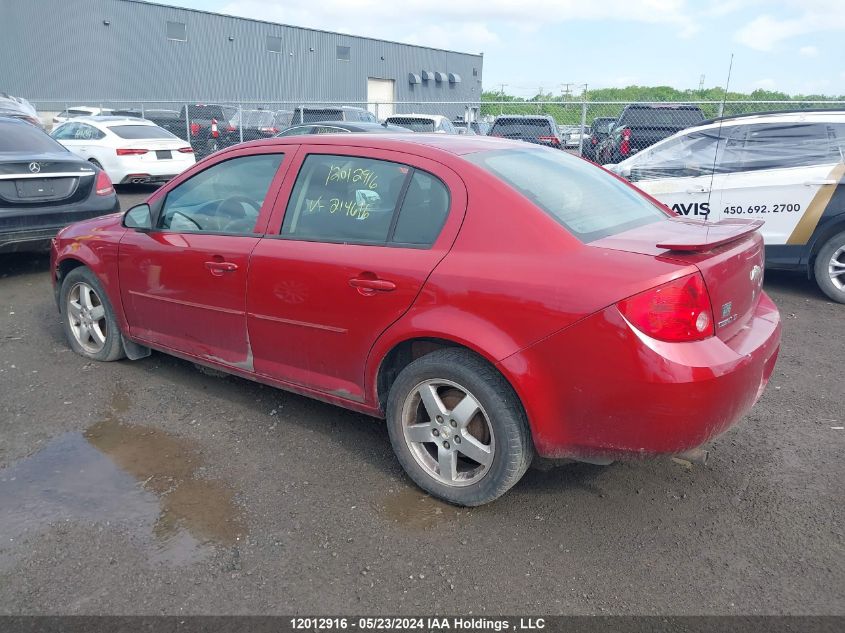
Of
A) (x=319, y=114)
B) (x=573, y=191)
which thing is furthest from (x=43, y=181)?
(x=319, y=114)

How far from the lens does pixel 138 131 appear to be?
13586 mm

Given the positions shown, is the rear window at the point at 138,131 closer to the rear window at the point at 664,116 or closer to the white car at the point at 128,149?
the white car at the point at 128,149

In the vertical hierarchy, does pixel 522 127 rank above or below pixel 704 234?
below

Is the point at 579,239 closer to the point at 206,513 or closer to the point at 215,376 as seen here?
the point at 206,513

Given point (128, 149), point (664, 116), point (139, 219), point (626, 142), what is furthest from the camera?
point (128, 149)

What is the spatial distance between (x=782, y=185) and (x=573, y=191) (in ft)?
14.3

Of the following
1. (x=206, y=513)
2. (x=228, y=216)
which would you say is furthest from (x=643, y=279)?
(x=228, y=216)

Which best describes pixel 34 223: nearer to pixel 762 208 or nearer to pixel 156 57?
pixel 762 208

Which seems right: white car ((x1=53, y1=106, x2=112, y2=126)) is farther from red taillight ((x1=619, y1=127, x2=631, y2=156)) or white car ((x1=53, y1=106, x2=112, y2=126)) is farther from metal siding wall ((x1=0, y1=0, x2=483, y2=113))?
red taillight ((x1=619, y1=127, x2=631, y2=156))

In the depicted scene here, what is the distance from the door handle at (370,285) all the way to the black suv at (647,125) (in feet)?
31.9

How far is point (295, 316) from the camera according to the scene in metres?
3.47

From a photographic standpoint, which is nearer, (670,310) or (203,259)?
(670,310)

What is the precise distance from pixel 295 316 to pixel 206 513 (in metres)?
1.03

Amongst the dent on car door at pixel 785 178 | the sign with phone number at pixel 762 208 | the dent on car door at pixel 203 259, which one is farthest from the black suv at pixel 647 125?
the dent on car door at pixel 203 259
